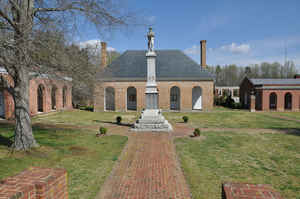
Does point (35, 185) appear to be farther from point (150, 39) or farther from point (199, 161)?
point (150, 39)

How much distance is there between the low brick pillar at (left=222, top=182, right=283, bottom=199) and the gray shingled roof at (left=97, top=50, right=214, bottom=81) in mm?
23432

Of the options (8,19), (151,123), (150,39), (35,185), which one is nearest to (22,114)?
(8,19)

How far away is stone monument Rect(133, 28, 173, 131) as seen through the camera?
12922 millimetres

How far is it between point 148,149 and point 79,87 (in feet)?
13.1

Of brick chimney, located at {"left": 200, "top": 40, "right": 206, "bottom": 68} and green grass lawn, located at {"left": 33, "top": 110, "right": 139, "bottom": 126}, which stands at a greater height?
brick chimney, located at {"left": 200, "top": 40, "right": 206, "bottom": 68}

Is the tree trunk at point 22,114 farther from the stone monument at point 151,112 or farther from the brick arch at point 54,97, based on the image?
the brick arch at point 54,97

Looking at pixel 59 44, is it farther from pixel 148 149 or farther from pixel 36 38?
pixel 148 149

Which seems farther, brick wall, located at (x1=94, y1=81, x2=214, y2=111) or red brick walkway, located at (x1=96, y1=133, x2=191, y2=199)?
brick wall, located at (x1=94, y1=81, x2=214, y2=111)

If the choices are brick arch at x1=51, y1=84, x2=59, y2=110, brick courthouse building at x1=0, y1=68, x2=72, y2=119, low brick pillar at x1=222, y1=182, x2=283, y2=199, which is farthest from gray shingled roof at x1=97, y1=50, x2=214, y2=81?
low brick pillar at x1=222, y1=182, x2=283, y2=199

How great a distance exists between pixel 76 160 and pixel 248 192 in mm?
6180

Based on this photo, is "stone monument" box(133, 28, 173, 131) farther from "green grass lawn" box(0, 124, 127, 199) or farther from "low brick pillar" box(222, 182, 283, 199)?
"low brick pillar" box(222, 182, 283, 199)

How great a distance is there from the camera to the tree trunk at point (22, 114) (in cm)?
721

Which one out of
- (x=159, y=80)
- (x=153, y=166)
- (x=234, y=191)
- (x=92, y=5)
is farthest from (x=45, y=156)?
(x=159, y=80)

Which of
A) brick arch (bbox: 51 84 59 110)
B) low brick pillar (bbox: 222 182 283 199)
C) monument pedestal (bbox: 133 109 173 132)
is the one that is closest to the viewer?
low brick pillar (bbox: 222 182 283 199)
